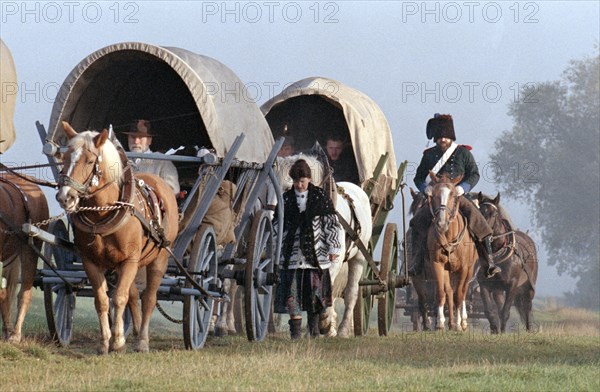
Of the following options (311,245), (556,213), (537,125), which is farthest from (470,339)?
(537,125)

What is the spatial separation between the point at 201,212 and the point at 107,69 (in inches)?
81.7

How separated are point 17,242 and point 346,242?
4.48m

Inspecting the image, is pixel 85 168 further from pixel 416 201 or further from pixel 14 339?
pixel 416 201

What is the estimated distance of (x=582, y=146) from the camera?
5069 cm

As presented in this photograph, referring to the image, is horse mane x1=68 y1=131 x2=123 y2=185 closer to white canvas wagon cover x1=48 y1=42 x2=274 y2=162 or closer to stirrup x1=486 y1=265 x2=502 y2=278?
white canvas wagon cover x1=48 y1=42 x2=274 y2=162

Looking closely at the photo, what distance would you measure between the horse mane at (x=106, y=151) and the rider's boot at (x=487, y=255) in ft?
28.2

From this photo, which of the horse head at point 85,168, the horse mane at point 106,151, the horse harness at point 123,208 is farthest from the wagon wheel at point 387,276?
the horse head at point 85,168

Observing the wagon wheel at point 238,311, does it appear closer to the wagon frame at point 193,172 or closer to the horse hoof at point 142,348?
the wagon frame at point 193,172

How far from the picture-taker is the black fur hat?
18.2m

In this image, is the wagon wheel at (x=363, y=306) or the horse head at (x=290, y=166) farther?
the wagon wheel at (x=363, y=306)

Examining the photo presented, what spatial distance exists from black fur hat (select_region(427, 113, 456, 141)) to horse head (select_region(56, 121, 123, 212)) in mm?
8350

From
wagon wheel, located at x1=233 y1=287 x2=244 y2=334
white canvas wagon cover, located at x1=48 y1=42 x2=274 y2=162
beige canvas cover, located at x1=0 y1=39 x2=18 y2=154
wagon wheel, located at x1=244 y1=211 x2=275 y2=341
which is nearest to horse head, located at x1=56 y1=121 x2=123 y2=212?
beige canvas cover, located at x1=0 y1=39 x2=18 y2=154

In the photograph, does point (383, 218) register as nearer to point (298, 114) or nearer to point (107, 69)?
point (298, 114)

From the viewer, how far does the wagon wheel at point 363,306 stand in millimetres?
15672
